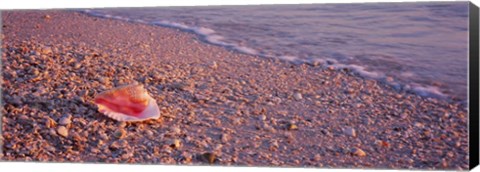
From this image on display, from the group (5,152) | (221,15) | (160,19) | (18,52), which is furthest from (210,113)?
(18,52)

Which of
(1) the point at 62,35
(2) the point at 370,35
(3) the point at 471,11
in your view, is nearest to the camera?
(3) the point at 471,11

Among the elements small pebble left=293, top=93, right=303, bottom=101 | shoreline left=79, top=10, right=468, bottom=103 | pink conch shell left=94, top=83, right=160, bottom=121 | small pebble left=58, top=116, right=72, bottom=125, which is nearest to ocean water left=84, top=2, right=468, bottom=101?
shoreline left=79, top=10, right=468, bottom=103

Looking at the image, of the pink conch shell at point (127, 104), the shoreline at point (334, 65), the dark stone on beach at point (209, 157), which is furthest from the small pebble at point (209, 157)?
the shoreline at point (334, 65)

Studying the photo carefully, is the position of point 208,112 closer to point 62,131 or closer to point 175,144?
point 175,144

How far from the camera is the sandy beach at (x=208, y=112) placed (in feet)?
8.88

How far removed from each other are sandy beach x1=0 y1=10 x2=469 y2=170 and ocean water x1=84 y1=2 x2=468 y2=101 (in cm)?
9

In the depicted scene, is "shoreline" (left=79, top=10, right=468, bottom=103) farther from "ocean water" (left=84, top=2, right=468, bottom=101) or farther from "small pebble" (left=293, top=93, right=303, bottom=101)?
"small pebble" (left=293, top=93, right=303, bottom=101)

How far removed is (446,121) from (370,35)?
1.78 ft

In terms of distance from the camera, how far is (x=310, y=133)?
9.29ft

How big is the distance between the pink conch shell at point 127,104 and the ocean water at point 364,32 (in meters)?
0.42

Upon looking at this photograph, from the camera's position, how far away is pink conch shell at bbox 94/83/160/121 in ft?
9.62

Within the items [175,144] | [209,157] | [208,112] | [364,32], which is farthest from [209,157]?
[364,32]

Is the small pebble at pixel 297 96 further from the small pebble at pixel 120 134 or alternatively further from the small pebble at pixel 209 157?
the small pebble at pixel 120 134

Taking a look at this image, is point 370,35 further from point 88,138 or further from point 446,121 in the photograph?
point 88,138
